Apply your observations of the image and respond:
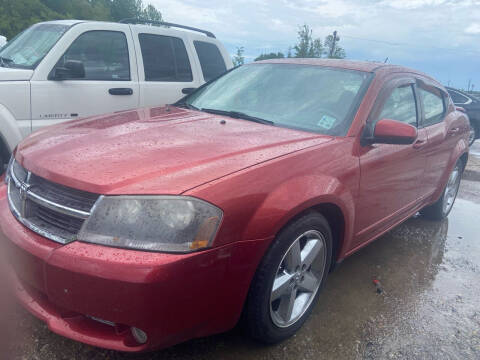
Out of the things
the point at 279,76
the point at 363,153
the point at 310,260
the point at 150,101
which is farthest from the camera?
the point at 150,101

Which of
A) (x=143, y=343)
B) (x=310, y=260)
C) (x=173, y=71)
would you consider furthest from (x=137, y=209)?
(x=173, y=71)

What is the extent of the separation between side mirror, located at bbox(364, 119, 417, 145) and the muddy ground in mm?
1187

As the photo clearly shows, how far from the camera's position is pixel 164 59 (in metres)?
5.13

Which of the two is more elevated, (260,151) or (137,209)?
(260,151)

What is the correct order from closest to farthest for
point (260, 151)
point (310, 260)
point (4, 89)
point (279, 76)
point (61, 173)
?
point (61, 173), point (260, 151), point (310, 260), point (279, 76), point (4, 89)

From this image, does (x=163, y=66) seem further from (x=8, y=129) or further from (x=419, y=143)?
(x=419, y=143)

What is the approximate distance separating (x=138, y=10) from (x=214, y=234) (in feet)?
201

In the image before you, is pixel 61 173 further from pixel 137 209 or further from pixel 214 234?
pixel 214 234

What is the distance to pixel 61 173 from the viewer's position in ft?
6.01

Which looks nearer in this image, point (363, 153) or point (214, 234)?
point (214, 234)

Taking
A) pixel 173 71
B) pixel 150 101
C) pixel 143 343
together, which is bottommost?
pixel 143 343

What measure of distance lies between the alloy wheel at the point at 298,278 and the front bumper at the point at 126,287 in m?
0.34

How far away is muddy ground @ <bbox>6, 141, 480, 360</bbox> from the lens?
217 centimetres

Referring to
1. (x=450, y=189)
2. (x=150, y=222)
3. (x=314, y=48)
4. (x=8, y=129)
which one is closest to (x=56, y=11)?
(x=314, y=48)
